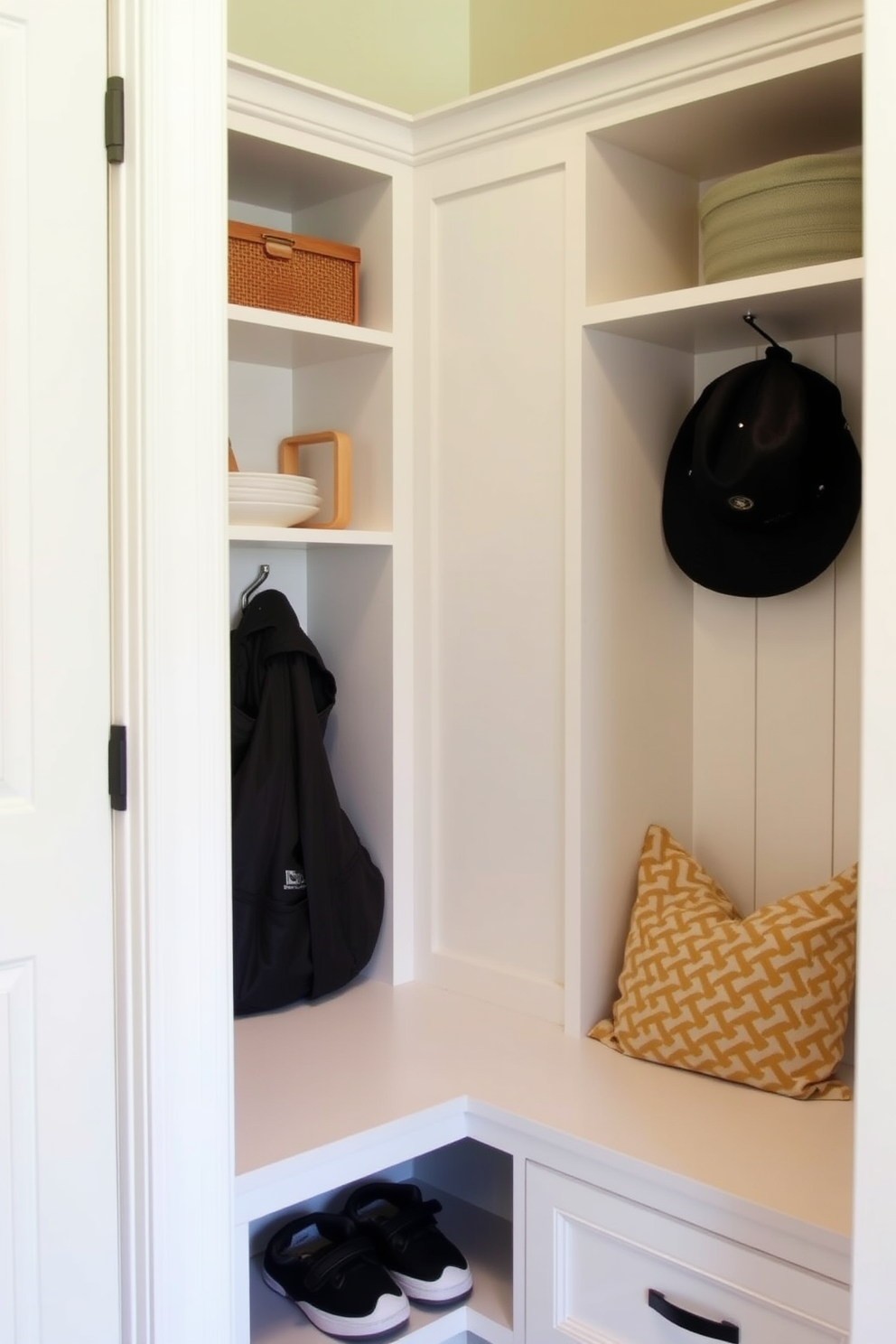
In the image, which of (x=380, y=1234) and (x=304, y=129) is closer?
(x=380, y=1234)

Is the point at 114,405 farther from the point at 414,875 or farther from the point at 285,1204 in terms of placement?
the point at 414,875

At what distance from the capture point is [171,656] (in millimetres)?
1366

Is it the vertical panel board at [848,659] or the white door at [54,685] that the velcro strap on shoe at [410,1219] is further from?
the vertical panel board at [848,659]

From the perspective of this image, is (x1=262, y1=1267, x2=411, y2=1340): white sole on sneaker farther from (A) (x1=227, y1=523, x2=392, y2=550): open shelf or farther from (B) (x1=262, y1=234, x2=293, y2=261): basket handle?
(B) (x1=262, y1=234, x2=293, y2=261): basket handle

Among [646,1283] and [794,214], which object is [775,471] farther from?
[646,1283]

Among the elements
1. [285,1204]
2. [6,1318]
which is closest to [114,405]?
[6,1318]

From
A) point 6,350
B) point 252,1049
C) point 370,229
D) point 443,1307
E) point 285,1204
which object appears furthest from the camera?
point 370,229

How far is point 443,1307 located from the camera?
6.26 ft

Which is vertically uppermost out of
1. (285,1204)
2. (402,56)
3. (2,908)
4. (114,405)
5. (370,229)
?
(402,56)

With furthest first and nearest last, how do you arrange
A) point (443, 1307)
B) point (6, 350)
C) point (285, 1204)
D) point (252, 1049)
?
point (252, 1049), point (443, 1307), point (285, 1204), point (6, 350)

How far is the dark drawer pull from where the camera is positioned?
5.21 ft

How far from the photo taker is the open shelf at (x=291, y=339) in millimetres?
2099

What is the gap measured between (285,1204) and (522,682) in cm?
91

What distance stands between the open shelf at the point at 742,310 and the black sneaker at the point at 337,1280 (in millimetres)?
1497
